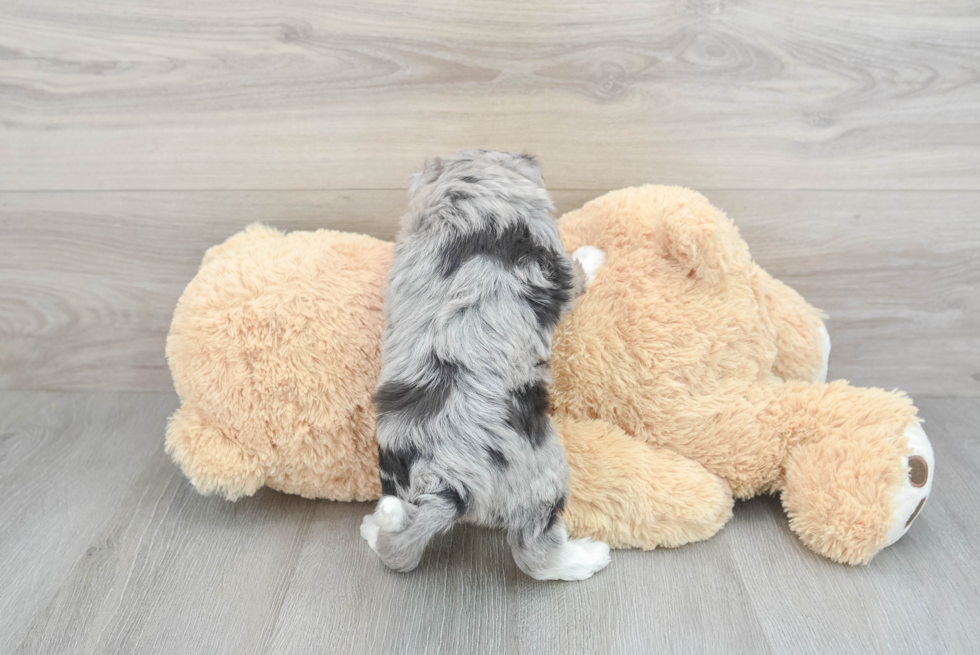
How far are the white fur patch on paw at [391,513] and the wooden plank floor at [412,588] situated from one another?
0.19 m

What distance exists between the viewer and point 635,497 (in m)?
1.03

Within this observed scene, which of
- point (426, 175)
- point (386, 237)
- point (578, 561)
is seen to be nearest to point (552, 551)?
point (578, 561)

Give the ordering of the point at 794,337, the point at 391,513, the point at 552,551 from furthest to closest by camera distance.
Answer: the point at 794,337 → the point at 552,551 → the point at 391,513

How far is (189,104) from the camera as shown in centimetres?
123

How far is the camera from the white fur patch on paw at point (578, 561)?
38.3 inches

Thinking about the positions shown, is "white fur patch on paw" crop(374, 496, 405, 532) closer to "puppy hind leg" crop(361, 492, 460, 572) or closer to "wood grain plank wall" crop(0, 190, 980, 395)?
"puppy hind leg" crop(361, 492, 460, 572)

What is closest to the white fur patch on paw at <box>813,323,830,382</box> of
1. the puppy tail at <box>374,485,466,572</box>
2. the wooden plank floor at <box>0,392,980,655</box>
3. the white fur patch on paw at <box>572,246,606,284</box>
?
the wooden plank floor at <box>0,392,980,655</box>

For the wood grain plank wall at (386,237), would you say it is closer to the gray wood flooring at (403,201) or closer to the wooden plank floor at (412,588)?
the gray wood flooring at (403,201)

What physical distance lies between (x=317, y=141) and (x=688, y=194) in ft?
2.18

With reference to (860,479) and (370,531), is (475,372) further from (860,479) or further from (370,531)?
(860,479)

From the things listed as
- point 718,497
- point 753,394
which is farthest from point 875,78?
point 718,497

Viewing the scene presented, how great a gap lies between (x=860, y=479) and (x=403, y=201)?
88 centimetres

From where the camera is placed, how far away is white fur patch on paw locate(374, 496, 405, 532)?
84cm

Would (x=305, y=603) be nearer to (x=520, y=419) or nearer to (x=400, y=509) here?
(x=400, y=509)
